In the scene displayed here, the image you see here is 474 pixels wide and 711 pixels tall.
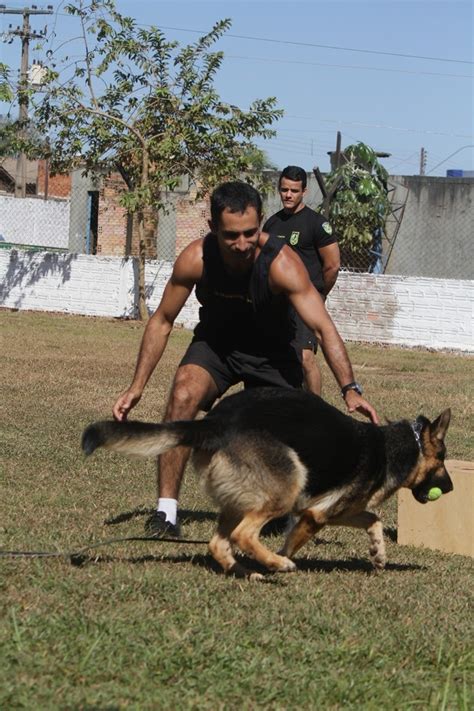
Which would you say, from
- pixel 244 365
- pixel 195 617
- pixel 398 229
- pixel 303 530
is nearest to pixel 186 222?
pixel 398 229

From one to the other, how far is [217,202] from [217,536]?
172 cm

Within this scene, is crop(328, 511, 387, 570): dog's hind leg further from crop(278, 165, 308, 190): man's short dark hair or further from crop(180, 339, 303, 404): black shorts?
crop(278, 165, 308, 190): man's short dark hair

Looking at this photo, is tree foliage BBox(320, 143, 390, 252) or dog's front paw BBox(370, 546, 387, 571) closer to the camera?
dog's front paw BBox(370, 546, 387, 571)

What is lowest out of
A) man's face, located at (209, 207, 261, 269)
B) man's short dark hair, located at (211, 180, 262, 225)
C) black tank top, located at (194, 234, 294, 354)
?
black tank top, located at (194, 234, 294, 354)

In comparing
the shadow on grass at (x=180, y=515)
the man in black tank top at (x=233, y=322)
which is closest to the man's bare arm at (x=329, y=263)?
the man in black tank top at (x=233, y=322)

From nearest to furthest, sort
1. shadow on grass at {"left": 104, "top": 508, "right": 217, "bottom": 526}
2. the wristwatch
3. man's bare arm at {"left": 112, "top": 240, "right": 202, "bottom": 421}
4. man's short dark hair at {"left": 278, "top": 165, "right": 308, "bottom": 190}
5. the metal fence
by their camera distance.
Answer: the wristwatch < man's bare arm at {"left": 112, "top": 240, "right": 202, "bottom": 421} < shadow on grass at {"left": 104, "top": 508, "right": 217, "bottom": 526} < man's short dark hair at {"left": 278, "top": 165, "right": 308, "bottom": 190} < the metal fence

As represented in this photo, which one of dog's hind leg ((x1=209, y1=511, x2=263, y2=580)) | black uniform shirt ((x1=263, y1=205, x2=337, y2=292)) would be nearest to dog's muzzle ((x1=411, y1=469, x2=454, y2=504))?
dog's hind leg ((x1=209, y1=511, x2=263, y2=580))

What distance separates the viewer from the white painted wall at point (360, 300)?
19109 mm

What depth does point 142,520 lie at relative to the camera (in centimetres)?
647

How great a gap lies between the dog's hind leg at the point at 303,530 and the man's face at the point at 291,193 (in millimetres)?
3676

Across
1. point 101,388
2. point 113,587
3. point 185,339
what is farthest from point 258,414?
point 185,339

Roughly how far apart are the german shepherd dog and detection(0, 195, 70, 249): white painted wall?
112ft

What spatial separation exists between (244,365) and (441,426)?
1.21m

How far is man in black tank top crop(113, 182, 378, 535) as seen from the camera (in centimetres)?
571
